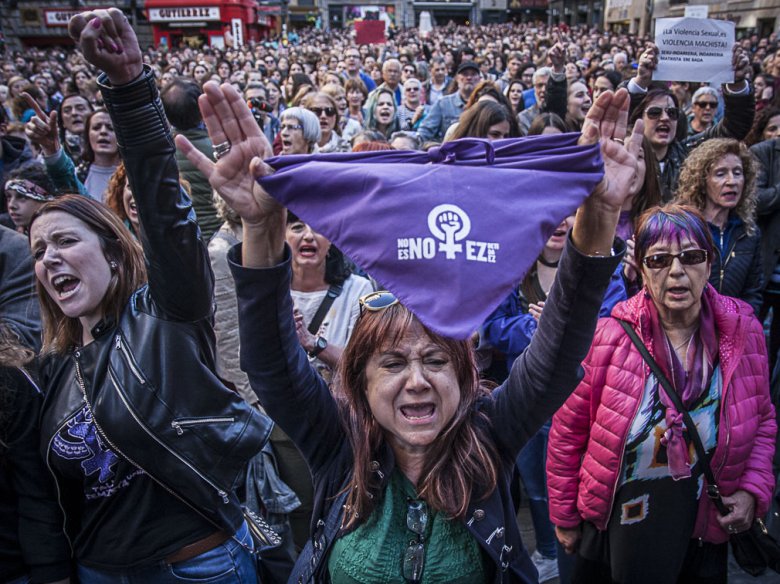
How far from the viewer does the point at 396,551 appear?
1576 mm

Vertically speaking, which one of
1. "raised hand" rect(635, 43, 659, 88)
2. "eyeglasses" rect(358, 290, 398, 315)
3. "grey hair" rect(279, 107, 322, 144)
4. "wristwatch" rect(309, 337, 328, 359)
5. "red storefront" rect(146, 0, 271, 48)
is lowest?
"wristwatch" rect(309, 337, 328, 359)

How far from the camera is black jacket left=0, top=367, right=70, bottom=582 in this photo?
6.12ft

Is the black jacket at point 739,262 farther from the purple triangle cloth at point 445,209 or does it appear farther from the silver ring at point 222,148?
the silver ring at point 222,148

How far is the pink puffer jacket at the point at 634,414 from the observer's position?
2301 millimetres

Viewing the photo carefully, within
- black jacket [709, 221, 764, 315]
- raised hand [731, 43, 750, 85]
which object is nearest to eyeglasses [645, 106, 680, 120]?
raised hand [731, 43, 750, 85]

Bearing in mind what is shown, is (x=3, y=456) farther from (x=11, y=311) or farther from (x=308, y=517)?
(x=308, y=517)

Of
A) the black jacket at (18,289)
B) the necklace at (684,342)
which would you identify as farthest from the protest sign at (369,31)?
the necklace at (684,342)

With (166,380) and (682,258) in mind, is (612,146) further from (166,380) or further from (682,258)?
(166,380)

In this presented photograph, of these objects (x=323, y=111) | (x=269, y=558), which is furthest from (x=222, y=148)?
(x=323, y=111)

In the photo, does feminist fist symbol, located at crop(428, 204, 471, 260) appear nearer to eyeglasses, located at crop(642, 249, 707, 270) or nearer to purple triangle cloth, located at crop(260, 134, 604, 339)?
purple triangle cloth, located at crop(260, 134, 604, 339)

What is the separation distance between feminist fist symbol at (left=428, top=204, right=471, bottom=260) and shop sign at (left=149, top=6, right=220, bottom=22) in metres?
38.8

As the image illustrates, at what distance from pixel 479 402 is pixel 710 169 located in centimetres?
254

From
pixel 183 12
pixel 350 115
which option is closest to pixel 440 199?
pixel 350 115

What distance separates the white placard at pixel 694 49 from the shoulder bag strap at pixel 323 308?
382cm
